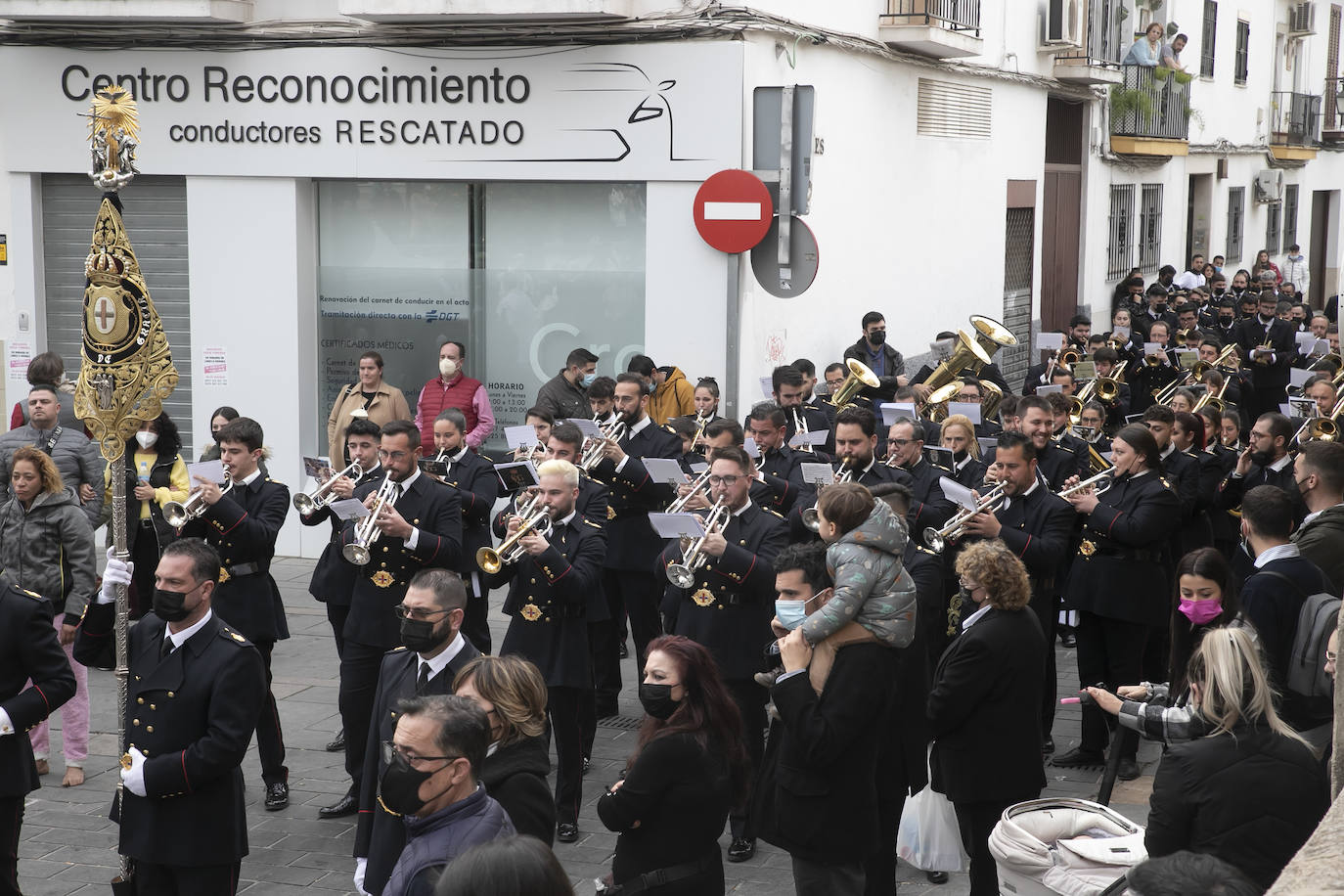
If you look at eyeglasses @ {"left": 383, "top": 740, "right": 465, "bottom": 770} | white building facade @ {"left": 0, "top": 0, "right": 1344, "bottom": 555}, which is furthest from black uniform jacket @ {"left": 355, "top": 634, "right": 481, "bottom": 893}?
white building facade @ {"left": 0, "top": 0, "right": 1344, "bottom": 555}

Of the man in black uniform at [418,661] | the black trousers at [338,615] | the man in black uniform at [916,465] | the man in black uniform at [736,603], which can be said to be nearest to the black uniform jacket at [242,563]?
the black trousers at [338,615]

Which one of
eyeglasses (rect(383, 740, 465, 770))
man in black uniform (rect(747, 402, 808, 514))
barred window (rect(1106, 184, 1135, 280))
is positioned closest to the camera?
eyeglasses (rect(383, 740, 465, 770))

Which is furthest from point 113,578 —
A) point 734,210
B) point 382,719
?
point 734,210

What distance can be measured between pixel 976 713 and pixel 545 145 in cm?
811

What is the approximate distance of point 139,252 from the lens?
46.1 ft

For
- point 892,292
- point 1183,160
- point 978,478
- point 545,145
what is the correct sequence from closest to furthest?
point 978,478 < point 545,145 < point 892,292 < point 1183,160

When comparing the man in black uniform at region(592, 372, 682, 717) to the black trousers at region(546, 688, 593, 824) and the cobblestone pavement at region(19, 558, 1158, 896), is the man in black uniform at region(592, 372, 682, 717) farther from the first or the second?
the black trousers at region(546, 688, 593, 824)

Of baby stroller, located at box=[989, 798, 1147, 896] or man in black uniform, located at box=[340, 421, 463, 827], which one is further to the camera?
man in black uniform, located at box=[340, 421, 463, 827]

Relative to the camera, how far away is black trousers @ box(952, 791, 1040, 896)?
6180 mm

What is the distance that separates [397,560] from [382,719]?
7.75 feet

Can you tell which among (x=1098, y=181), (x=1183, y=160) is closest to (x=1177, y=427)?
(x=1098, y=181)

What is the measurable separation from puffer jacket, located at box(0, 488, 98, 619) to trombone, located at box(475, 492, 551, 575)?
253 cm

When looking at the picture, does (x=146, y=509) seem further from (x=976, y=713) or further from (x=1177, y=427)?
(x=1177, y=427)

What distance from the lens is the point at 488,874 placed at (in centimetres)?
314
